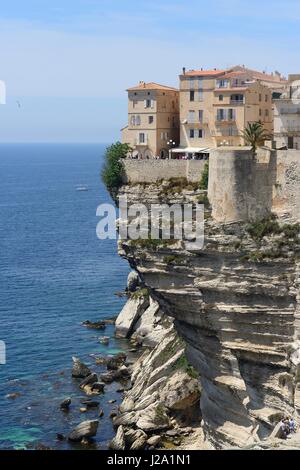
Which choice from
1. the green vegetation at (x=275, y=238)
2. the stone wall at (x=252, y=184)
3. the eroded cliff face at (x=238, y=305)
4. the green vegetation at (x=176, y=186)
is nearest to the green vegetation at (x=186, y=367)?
the eroded cliff face at (x=238, y=305)

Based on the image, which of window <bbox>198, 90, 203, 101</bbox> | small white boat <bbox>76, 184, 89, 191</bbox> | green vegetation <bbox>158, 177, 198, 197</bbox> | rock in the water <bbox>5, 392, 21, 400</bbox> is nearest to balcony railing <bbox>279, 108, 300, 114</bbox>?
green vegetation <bbox>158, 177, 198, 197</bbox>

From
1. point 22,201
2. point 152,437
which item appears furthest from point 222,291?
point 22,201

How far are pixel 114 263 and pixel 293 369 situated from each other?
60484 mm

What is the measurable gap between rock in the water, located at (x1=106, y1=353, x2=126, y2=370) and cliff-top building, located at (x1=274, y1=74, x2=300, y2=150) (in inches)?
1024

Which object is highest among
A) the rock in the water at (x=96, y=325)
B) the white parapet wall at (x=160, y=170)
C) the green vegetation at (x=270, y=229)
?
the white parapet wall at (x=160, y=170)

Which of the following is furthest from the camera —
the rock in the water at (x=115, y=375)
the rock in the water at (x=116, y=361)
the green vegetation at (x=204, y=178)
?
the rock in the water at (x=116, y=361)

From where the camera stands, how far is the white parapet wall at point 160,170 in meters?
41.2

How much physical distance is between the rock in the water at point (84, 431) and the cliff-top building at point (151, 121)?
16.5 m

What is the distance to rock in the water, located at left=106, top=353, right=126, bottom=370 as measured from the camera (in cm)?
6033

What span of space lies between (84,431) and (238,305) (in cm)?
1600

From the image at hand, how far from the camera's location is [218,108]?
4431cm

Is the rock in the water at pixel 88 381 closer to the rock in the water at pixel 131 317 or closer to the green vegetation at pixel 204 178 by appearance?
the rock in the water at pixel 131 317

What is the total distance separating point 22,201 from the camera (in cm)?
15700

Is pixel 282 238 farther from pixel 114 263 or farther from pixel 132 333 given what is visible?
pixel 114 263
